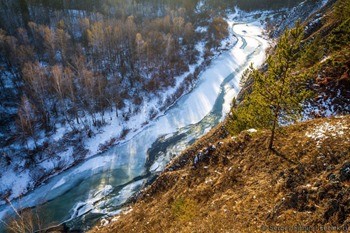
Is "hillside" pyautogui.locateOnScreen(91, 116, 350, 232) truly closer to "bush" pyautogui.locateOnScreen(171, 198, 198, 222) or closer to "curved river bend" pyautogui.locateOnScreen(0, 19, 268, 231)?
"bush" pyautogui.locateOnScreen(171, 198, 198, 222)

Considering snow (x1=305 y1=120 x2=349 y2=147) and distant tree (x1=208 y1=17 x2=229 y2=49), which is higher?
snow (x1=305 y1=120 x2=349 y2=147)

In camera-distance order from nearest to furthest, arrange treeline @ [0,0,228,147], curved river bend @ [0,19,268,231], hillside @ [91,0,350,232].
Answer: hillside @ [91,0,350,232] < curved river bend @ [0,19,268,231] < treeline @ [0,0,228,147]

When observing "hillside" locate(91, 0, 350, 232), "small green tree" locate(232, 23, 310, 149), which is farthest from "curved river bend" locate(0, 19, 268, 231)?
"small green tree" locate(232, 23, 310, 149)

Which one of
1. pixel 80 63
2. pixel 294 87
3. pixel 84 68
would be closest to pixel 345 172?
pixel 294 87

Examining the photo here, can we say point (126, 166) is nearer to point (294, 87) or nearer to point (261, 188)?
point (261, 188)

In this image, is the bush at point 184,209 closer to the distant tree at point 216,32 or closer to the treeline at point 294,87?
A: the treeline at point 294,87

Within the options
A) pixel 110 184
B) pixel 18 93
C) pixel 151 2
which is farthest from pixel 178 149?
pixel 151 2
